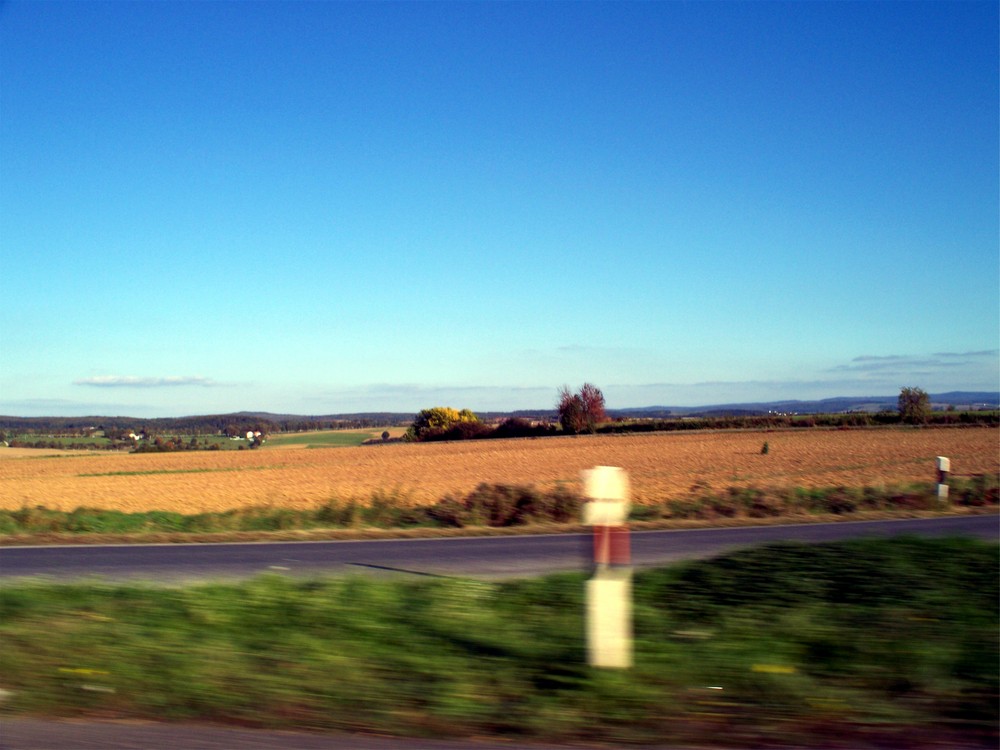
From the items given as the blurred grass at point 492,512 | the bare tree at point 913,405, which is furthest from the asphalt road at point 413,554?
the bare tree at point 913,405

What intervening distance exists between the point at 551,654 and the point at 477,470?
37968 millimetres

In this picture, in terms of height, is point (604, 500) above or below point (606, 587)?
above

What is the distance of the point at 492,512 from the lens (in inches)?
770

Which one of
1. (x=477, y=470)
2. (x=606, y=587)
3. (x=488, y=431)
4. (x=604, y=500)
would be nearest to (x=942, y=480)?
(x=604, y=500)

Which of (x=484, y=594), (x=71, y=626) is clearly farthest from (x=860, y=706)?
(x=71, y=626)

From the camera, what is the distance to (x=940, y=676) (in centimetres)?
542

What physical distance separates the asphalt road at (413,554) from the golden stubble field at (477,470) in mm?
7415

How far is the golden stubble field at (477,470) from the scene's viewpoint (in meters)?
28.9

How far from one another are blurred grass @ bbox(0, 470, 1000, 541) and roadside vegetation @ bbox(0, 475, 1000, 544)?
0.02 meters

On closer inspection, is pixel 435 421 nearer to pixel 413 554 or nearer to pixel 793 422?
pixel 793 422

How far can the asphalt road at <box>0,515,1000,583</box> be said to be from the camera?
1190 centimetres

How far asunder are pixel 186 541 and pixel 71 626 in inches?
384

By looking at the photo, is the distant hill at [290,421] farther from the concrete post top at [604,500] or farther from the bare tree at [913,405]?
the concrete post top at [604,500]

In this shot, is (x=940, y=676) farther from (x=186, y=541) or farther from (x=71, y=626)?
(x=186, y=541)
